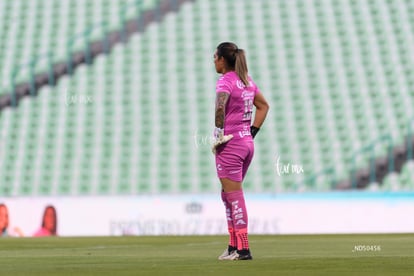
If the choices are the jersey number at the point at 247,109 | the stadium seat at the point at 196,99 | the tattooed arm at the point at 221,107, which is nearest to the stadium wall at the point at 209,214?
the stadium seat at the point at 196,99

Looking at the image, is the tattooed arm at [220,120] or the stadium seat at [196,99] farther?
the stadium seat at [196,99]

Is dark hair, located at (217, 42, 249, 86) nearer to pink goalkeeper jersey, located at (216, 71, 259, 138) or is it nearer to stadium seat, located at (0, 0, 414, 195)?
pink goalkeeper jersey, located at (216, 71, 259, 138)

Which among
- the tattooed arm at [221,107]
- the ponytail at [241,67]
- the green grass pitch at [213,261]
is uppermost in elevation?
the ponytail at [241,67]

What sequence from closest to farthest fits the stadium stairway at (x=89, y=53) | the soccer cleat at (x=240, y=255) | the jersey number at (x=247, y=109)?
1. the soccer cleat at (x=240, y=255)
2. the jersey number at (x=247, y=109)
3. the stadium stairway at (x=89, y=53)

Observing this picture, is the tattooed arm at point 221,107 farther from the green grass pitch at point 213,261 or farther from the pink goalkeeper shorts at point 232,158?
the green grass pitch at point 213,261

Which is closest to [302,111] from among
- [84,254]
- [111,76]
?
[111,76]

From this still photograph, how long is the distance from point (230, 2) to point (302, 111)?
446 cm

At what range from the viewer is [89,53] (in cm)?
2320

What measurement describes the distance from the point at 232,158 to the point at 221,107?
1.47 feet

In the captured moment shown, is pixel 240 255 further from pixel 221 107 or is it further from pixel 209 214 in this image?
pixel 209 214

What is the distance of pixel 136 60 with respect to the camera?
2292 cm

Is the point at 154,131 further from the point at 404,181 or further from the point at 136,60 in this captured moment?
the point at 404,181

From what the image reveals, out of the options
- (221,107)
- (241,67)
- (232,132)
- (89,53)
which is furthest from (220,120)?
(89,53)

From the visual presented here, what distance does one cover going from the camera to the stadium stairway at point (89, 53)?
22312mm
